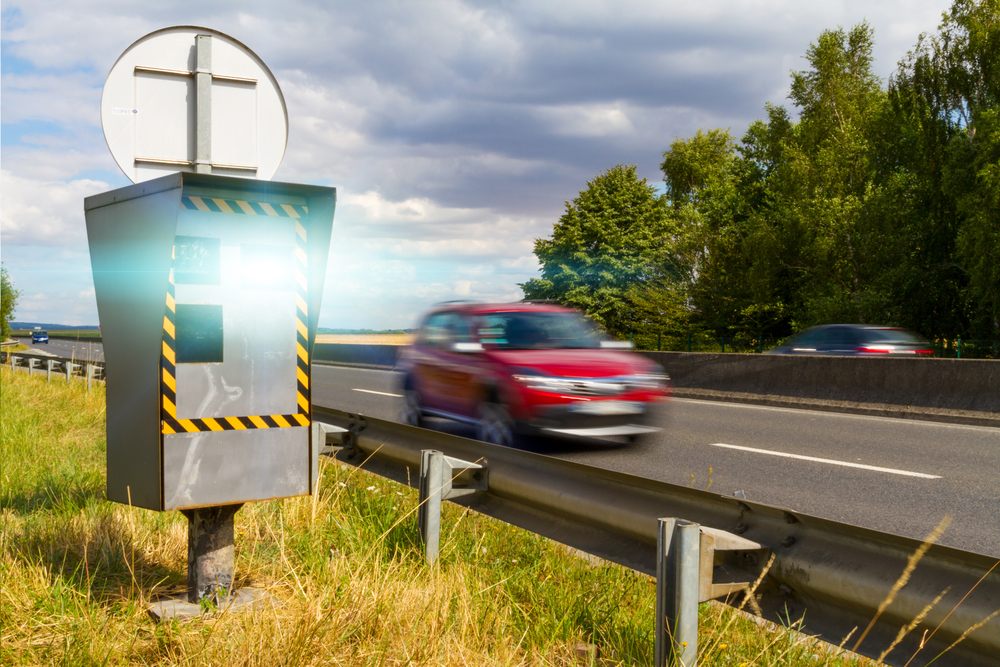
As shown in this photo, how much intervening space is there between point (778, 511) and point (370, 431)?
339cm

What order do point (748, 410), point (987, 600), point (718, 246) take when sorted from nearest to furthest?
point (987, 600) < point (748, 410) < point (718, 246)

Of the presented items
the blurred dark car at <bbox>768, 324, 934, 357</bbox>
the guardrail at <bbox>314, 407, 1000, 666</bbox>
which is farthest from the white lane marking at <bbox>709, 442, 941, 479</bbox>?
the blurred dark car at <bbox>768, 324, 934, 357</bbox>

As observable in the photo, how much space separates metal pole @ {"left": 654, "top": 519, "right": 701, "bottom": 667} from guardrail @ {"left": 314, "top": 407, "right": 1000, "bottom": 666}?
0.59ft

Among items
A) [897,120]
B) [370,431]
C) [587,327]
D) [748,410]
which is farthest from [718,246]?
[370,431]

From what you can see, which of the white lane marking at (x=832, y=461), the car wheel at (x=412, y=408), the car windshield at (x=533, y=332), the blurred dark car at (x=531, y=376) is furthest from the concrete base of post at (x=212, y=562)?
the car wheel at (x=412, y=408)

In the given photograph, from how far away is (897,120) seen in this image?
41.1 meters

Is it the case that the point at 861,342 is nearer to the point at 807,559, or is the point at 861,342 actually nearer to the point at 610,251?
→ the point at 807,559

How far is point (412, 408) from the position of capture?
11.8 m

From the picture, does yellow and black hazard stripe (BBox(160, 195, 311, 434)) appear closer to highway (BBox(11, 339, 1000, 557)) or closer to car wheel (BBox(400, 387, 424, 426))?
highway (BBox(11, 339, 1000, 557))

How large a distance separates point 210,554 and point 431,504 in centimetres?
108

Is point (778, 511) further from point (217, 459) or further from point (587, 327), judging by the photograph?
point (587, 327)

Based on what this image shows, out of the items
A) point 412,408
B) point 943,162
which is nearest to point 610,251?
point 943,162

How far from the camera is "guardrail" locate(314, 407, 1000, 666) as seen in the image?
8.20 feet

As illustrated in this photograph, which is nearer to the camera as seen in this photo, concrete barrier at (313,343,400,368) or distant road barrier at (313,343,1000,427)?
distant road barrier at (313,343,1000,427)
